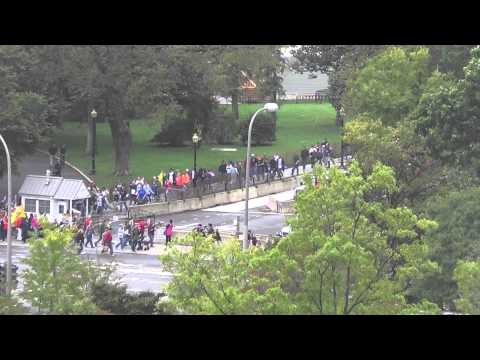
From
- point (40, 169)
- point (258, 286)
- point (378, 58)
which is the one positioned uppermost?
point (378, 58)

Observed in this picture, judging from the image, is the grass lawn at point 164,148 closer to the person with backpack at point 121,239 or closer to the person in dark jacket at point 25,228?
the person in dark jacket at point 25,228

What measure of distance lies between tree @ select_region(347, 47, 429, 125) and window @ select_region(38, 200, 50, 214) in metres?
12.1

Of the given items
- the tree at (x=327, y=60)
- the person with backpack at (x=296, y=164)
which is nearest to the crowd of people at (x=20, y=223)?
the person with backpack at (x=296, y=164)

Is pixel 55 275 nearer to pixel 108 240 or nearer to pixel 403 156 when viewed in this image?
pixel 108 240

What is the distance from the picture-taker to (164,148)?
5650 cm

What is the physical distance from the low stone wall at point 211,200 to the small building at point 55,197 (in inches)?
145

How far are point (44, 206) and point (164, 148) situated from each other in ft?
61.9

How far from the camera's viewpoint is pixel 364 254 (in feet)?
68.9

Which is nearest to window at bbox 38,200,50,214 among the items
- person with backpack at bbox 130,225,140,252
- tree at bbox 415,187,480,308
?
person with backpack at bbox 130,225,140,252

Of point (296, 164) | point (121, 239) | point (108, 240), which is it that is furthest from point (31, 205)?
point (296, 164)
